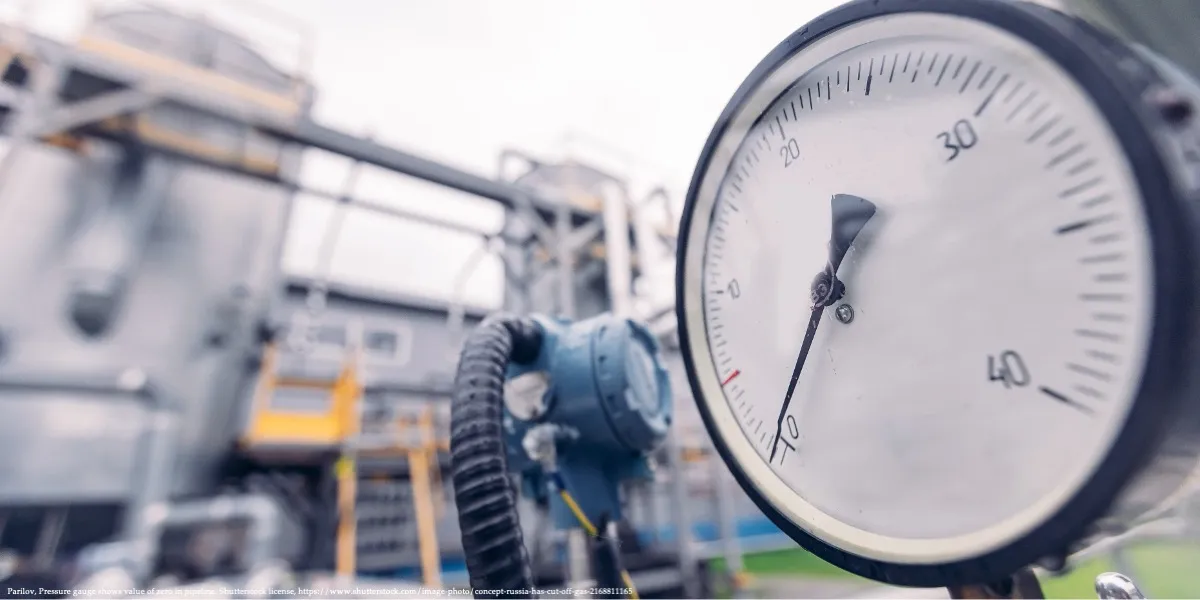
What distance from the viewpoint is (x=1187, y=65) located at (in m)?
0.52

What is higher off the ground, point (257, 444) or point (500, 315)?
point (257, 444)

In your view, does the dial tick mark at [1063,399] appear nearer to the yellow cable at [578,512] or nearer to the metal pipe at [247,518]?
the yellow cable at [578,512]

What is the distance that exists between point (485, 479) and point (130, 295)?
2.99 metres

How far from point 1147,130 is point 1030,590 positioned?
0.84 feet

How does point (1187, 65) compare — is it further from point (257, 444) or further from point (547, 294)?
point (257, 444)

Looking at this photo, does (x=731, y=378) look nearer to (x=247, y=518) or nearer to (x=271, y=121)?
(x=247, y=518)

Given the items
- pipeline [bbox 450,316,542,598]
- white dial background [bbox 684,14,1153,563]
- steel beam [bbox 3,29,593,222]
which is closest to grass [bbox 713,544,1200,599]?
white dial background [bbox 684,14,1153,563]

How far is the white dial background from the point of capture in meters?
0.25

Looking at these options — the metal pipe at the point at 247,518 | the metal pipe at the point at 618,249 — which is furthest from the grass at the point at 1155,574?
the metal pipe at the point at 247,518

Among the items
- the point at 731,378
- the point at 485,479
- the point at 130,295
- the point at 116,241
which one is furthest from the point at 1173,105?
the point at 130,295

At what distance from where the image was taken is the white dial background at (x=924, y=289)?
255 millimetres

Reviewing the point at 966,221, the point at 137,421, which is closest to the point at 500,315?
the point at 966,221

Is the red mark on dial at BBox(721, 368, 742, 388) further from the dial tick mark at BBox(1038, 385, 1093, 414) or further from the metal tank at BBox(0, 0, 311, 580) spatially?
the metal tank at BBox(0, 0, 311, 580)

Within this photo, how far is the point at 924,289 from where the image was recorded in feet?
1.03
